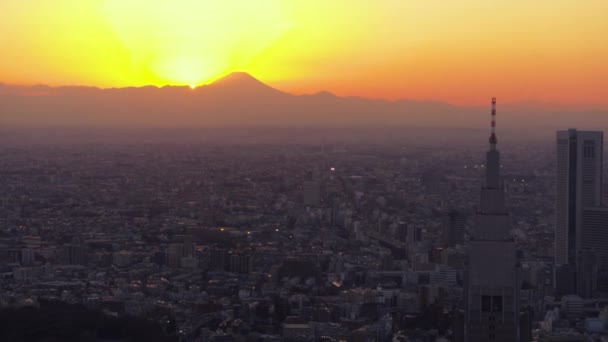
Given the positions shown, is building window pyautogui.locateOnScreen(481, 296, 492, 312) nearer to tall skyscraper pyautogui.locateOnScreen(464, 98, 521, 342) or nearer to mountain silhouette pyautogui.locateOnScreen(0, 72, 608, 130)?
tall skyscraper pyautogui.locateOnScreen(464, 98, 521, 342)

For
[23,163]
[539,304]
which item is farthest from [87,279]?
→ [23,163]

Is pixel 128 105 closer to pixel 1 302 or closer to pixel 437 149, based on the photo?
pixel 437 149

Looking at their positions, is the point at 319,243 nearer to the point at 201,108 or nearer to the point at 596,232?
the point at 596,232

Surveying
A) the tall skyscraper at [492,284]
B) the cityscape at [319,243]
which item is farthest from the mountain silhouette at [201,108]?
the tall skyscraper at [492,284]

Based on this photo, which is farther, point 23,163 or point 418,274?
point 23,163

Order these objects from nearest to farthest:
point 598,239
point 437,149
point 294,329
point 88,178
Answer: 1. point 294,329
2. point 598,239
3. point 88,178
4. point 437,149

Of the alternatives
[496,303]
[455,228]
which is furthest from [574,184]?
[496,303]

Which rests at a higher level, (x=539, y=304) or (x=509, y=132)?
(x=509, y=132)
